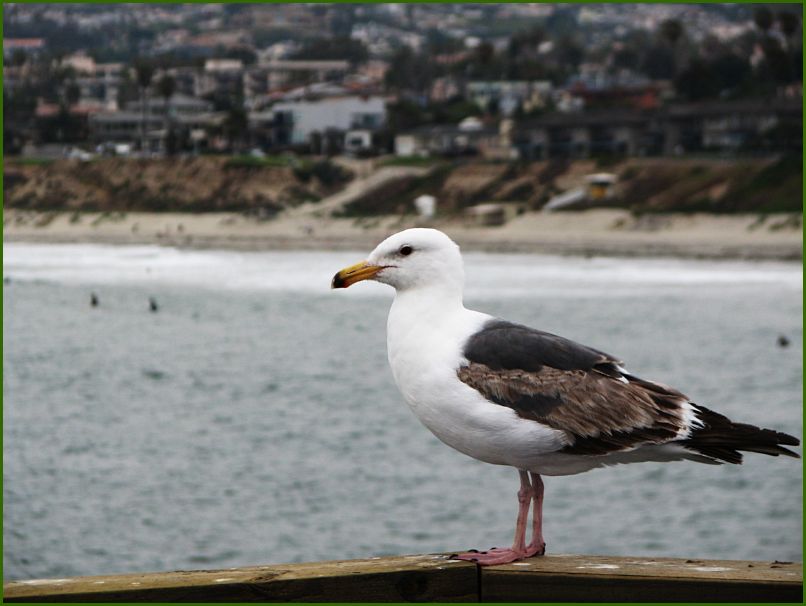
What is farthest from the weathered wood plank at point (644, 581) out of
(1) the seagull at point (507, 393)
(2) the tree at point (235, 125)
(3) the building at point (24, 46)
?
(3) the building at point (24, 46)

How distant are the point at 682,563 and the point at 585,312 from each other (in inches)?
2130

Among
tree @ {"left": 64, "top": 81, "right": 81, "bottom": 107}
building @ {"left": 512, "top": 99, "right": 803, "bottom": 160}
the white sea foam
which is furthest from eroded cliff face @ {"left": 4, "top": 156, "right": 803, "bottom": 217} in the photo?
tree @ {"left": 64, "top": 81, "right": 81, "bottom": 107}

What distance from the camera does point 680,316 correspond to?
5738 cm

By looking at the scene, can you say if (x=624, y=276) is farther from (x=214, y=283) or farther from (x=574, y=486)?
(x=574, y=486)

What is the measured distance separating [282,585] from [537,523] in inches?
42.5

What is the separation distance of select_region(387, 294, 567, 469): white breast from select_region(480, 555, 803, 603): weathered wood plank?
38cm

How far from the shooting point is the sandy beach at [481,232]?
76062mm

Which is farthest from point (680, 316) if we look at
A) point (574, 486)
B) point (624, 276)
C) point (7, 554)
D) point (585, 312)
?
point (7, 554)

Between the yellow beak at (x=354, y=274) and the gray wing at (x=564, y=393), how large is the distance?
378mm

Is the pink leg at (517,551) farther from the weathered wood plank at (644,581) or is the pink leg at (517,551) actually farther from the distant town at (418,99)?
the distant town at (418,99)

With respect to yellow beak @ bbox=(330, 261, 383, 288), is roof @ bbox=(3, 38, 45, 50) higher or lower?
higher

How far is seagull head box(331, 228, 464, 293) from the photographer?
443 cm

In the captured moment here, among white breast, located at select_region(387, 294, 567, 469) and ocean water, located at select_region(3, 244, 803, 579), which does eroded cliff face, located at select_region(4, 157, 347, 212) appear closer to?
ocean water, located at select_region(3, 244, 803, 579)

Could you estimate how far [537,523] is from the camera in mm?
4836
